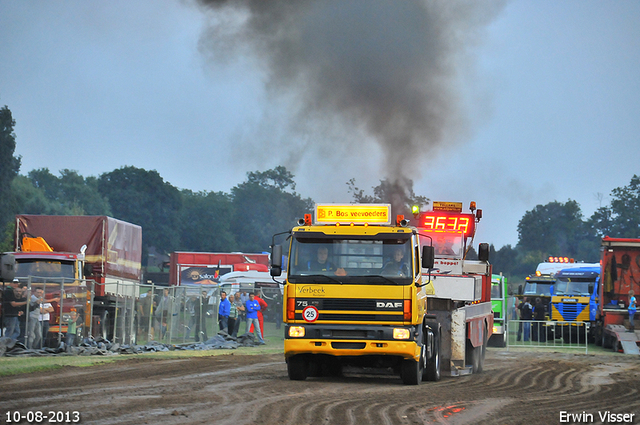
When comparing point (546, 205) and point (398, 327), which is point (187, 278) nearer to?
point (398, 327)

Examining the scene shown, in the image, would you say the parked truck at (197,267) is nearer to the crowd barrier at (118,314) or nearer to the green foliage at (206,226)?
the crowd barrier at (118,314)

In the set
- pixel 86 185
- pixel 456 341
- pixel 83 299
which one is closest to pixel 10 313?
pixel 83 299

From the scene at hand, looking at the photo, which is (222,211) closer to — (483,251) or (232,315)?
(232,315)

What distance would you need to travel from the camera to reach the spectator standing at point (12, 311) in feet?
65.2

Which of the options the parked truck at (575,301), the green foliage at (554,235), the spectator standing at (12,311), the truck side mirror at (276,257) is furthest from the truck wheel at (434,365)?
the green foliage at (554,235)

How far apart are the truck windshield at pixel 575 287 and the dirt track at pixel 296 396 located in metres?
16.5

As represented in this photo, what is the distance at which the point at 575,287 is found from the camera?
115ft

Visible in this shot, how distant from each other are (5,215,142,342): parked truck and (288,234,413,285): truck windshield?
902 cm

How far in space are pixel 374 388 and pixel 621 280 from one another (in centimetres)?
1873

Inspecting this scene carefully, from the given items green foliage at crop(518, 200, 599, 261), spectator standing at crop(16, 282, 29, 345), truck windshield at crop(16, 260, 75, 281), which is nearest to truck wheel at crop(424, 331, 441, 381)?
spectator standing at crop(16, 282, 29, 345)

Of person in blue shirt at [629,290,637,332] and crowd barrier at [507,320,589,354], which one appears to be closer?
person in blue shirt at [629,290,637,332]

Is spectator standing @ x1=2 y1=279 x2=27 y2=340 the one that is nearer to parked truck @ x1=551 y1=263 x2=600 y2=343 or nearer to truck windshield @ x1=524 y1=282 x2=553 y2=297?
parked truck @ x1=551 y1=263 x2=600 y2=343

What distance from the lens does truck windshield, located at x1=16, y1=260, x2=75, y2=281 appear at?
2355 centimetres

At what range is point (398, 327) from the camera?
1389cm
